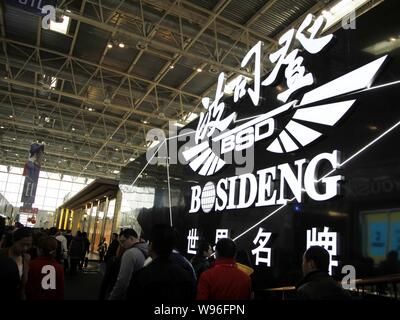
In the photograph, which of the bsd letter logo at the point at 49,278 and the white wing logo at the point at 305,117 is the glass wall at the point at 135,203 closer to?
the white wing logo at the point at 305,117

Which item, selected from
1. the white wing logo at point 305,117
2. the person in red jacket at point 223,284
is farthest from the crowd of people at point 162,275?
the white wing logo at point 305,117

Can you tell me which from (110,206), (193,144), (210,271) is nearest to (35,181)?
(110,206)

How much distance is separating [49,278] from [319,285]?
227cm

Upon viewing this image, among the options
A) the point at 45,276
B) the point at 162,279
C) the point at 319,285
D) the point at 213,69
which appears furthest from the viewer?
the point at 213,69

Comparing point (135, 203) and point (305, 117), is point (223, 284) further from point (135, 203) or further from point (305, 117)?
point (135, 203)

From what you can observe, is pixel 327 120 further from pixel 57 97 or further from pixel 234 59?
pixel 57 97

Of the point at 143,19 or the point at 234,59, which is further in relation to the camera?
the point at 234,59

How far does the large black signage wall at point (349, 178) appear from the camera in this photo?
3066mm

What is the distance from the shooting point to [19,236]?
9.44ft

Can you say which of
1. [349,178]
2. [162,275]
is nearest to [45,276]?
[162,275]

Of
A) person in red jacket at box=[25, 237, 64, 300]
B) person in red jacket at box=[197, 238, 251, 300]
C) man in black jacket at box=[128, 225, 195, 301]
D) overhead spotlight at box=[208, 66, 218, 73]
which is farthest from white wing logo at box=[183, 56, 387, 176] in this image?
overhead spotlight at box=[208, 66, 218, 73]

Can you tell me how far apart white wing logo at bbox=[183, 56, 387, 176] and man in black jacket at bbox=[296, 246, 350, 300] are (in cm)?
176

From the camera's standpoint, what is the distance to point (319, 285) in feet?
7.11

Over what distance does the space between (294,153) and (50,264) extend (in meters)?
2.75
